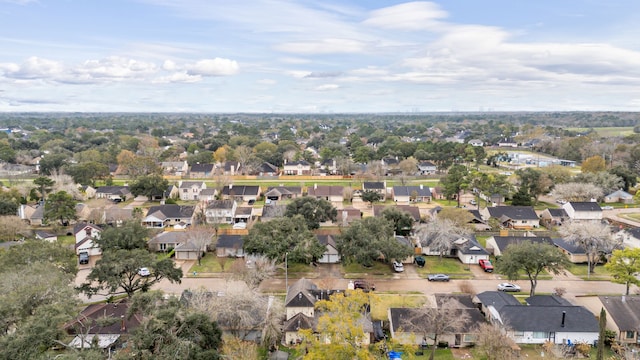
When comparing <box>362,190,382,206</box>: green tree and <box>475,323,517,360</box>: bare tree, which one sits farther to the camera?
<box>362,190,382,206</box>: green tree

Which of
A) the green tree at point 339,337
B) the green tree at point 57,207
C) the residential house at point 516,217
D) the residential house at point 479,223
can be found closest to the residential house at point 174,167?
the green tree at point 57,207

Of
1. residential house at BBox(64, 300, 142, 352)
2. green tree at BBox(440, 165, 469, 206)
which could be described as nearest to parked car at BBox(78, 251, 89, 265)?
residential house at BBox(64, 300, 142, 352)

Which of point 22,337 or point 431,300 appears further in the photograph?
point 431,300

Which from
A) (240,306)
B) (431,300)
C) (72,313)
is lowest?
(431,300)

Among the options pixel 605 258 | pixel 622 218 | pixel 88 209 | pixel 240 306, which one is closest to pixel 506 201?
pixel 622 218

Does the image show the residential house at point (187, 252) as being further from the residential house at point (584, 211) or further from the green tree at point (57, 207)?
the residential house at point (584, 211)

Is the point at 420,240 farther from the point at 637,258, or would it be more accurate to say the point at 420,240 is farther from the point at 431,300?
the point at 637,258

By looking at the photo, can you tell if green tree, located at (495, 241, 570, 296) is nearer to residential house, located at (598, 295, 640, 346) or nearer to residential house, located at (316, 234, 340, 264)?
residential house, located at (598, 295, 640, 346)
